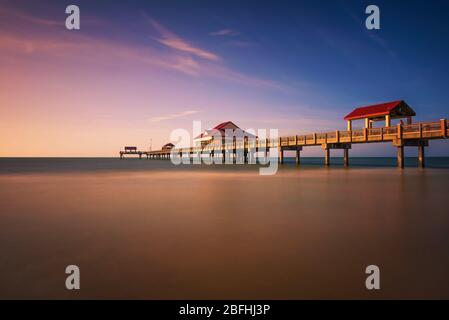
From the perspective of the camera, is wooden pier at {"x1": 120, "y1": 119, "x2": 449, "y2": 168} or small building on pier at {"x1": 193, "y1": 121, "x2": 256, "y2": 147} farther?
small building on pier at {"x1": 193, "y1": 121, "x2": 256, "y2": 147}

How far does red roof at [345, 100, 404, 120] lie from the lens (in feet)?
98.0

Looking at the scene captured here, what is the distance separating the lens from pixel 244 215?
8.82 metres

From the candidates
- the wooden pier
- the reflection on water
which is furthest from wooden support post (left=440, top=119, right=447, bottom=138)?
the reflection on water

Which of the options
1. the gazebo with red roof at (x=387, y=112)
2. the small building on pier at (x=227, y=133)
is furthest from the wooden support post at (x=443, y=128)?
the small building on pier at (x=227, y=133)

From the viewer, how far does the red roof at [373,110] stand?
29856mm

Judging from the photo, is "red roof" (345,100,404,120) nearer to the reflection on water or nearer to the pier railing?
the pier railing

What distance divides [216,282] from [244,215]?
483cm

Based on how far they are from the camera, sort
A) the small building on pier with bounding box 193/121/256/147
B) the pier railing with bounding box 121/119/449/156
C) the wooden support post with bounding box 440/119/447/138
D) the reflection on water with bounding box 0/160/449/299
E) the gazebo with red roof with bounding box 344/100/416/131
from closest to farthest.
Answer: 1. the reflection on water with bounding box 0/160/449/299
2. the wooden support post with bounding box 440/119/447/138
3. the pier railing with bounding box 121/119/449/156
4. the gazebo with red roof with bounding box 344/100/416/131
5. the small building on pier with bounding box 193/121/256/147

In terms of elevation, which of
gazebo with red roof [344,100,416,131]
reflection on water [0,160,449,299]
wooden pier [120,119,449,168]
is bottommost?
reflection on water [0,160,449,299]

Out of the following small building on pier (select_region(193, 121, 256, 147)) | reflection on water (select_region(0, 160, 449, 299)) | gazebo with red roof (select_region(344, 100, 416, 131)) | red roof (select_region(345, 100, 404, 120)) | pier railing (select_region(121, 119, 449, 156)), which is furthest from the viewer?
small building on pier (select_region(193, 121, 256, 147))

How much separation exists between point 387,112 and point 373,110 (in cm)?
203

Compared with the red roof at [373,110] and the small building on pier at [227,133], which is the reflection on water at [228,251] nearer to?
the red roof at [373,110]

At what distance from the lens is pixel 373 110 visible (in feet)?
103

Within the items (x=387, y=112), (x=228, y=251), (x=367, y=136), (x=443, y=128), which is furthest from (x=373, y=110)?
(x=228, y=251)
